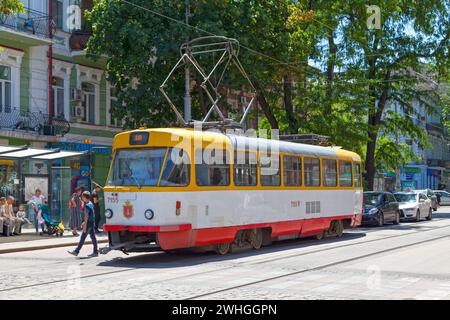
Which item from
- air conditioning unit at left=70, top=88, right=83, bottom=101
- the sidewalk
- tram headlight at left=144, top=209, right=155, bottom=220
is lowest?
the sidewalk

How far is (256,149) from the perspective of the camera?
1778 cm

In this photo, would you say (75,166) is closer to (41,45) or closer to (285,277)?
(41,45)

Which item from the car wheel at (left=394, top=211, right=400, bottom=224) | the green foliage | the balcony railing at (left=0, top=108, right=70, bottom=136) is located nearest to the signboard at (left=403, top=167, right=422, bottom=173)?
the green foliage

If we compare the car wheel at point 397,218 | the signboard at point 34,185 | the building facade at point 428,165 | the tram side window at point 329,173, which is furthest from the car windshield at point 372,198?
the building facade at point 428,165

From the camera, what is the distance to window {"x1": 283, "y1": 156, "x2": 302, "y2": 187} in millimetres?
19172

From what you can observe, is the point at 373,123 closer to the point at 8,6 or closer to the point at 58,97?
the point at 58,97

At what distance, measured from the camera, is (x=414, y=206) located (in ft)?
112

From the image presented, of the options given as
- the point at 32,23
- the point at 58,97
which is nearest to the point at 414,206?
the point at 58,97

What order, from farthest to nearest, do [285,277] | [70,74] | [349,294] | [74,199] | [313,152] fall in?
[70,74], [74,199], [313,152], [285,277], [349,294]

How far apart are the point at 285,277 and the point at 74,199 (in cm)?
1359

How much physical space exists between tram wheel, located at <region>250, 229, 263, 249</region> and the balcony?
13357 mm

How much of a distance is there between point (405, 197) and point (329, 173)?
48.9 ft

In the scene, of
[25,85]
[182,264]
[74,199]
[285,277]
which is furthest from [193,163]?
[25,85]

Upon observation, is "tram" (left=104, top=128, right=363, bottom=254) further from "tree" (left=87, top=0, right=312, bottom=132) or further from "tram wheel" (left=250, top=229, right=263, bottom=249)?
"tree" (left=87, top=0, right=312, bottom=132)
